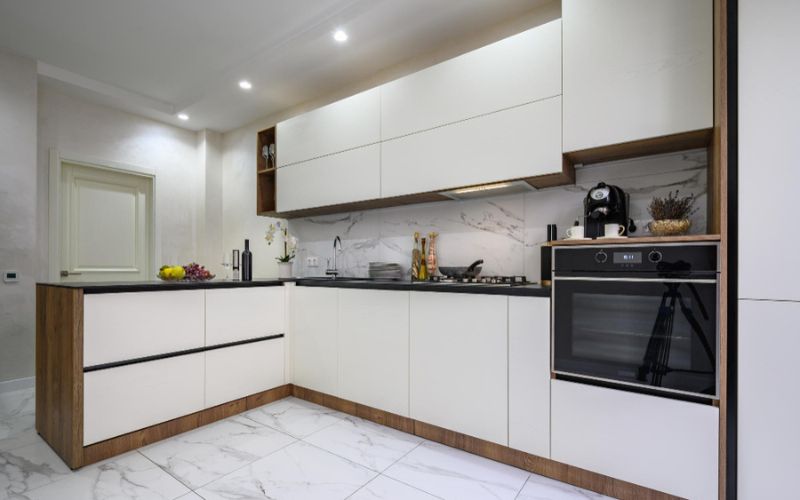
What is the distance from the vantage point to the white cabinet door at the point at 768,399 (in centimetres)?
135

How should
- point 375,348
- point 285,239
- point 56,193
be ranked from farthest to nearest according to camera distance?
point 285,239, point 56,193, point 375,348

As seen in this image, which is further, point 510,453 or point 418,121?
point 418,121

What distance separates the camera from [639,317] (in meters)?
1.64

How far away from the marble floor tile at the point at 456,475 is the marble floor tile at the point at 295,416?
0.70m

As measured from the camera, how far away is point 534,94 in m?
2.09

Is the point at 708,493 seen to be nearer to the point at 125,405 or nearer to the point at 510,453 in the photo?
the point at 510,453

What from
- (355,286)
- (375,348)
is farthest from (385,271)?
(375,348)

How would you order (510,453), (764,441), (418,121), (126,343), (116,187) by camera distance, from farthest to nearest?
(116,187) < (418,121) < (126,343) < (510,453) < (764,441)

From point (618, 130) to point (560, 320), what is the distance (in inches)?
38.0

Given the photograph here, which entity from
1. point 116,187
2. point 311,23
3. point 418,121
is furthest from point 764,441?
point 116,187

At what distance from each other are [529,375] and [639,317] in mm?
573

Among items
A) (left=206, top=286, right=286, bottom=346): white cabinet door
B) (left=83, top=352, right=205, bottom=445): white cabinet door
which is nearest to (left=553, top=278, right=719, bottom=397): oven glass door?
(left=206, top=286, right=286, bottom=346): white cabinet door

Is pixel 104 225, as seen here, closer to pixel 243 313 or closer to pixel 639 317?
pixel 243 313

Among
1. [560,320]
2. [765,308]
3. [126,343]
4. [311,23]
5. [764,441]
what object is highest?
[311,23]
